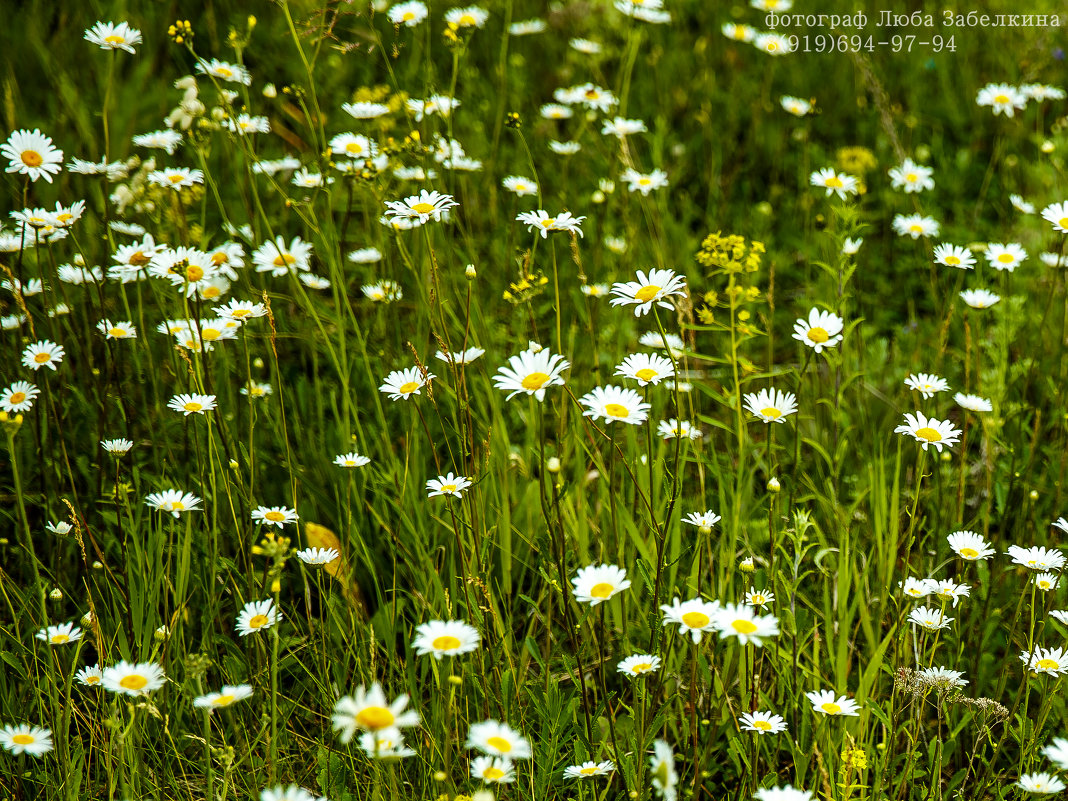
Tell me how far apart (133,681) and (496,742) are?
21.5 inches

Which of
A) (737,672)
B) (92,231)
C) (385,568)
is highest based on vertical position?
(92,231)

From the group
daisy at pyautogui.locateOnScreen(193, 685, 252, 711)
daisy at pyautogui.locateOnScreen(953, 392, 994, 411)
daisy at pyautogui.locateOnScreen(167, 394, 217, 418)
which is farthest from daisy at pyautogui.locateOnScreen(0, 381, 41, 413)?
daisy at pyautogui.locateOnScreen(953, 392, 994, 411)

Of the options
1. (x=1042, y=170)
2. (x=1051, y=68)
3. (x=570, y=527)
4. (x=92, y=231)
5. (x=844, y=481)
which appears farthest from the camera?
(x=1051, y=68)

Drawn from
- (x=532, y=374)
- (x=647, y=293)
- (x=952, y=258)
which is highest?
(x=952, y=258)

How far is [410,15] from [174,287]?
0.99 metres

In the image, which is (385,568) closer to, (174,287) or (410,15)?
(174,287)

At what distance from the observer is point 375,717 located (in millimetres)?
1033

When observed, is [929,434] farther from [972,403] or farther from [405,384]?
[405,384]

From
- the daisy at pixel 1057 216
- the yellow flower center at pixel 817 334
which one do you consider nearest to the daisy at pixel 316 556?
the yellow flower center at pixel 817 334

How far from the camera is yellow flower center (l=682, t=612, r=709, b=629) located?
1.41 metres

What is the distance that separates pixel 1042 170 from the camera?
3430 millimetres

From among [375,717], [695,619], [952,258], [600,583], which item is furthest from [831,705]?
[952,258]

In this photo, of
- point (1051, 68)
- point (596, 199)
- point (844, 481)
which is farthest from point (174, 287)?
point (1051, 68)

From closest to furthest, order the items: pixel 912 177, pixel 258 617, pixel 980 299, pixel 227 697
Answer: pixel 227 697, pixel 258 617, pixel 980 299, pixel 912 177
